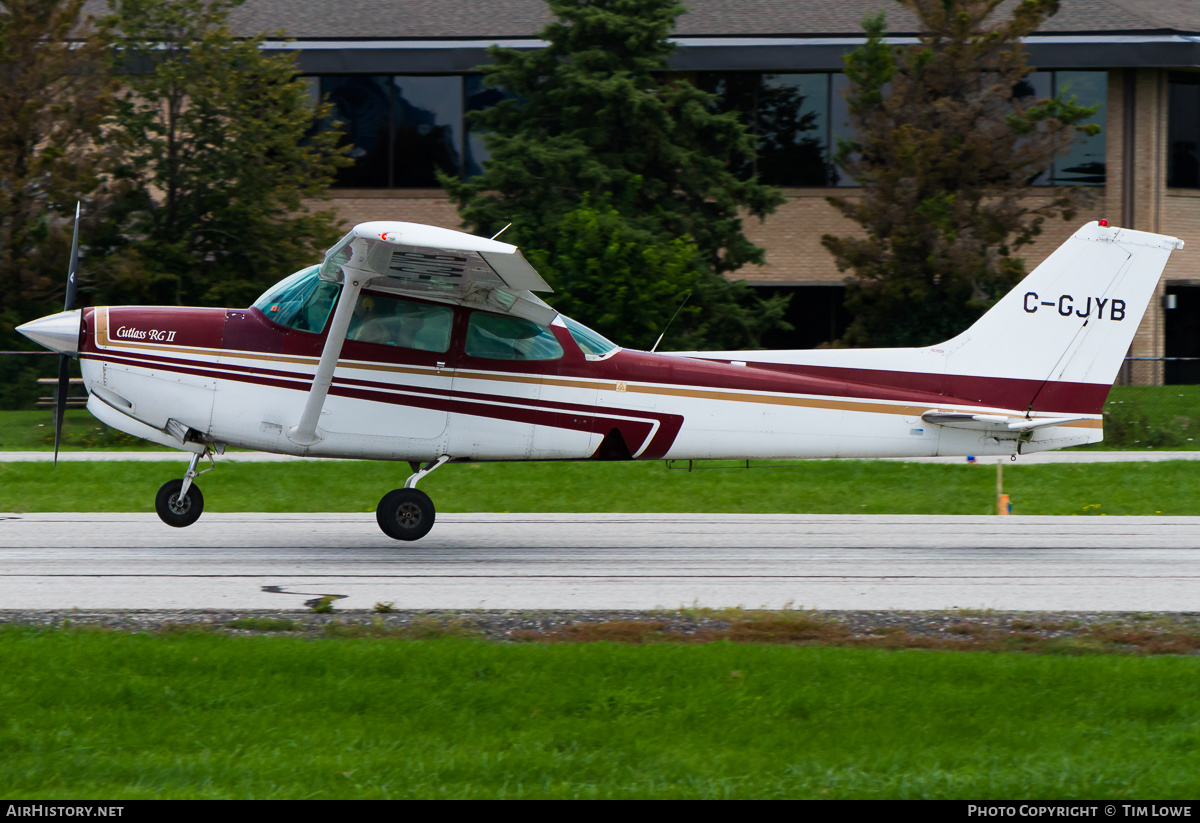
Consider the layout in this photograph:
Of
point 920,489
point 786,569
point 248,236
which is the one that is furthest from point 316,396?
point 248,236

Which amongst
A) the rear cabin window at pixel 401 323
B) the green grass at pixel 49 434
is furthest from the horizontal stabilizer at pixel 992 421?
the green grass at pixel 49 434

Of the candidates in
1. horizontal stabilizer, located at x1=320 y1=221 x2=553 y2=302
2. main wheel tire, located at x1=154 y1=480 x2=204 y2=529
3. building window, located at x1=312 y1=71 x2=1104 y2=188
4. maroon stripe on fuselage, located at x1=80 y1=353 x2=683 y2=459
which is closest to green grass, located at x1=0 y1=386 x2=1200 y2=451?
main wheel tire, located at x1=154 y1=480 x2=204 y2=529

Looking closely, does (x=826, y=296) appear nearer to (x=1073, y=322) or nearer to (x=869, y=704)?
(x=1073, y=322)

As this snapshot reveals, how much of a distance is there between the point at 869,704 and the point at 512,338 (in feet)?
18.6

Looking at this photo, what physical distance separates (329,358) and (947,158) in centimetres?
1595

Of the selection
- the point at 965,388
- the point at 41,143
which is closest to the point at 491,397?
the point at 965,388

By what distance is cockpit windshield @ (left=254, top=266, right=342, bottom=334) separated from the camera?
10.2 m

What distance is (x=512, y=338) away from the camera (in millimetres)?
10469

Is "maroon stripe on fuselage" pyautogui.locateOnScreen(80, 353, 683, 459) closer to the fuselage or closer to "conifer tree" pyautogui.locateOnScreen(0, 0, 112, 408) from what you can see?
the fuselage

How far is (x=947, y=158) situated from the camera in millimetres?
22578

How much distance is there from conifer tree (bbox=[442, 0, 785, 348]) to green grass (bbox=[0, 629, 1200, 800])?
16.0 metres

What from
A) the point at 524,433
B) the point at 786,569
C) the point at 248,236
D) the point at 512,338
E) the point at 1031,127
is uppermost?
the point at 1031,127

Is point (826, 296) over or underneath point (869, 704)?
over

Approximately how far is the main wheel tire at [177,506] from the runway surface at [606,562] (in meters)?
0.23
